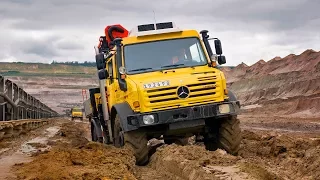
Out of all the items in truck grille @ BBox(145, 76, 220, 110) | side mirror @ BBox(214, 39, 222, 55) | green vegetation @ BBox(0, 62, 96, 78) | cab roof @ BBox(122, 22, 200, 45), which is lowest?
truck grille @ BBox(145, 76, 220, 110)

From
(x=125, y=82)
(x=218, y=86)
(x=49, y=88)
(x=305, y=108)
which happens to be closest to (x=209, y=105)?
(x=218, y=86)

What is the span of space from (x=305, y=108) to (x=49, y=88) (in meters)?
114

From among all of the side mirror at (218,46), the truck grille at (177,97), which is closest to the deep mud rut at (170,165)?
the truck grille at (177,97)

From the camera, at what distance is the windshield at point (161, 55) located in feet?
35.5

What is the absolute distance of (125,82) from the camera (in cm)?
1053

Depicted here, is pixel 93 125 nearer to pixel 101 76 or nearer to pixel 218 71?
pixel 101 76

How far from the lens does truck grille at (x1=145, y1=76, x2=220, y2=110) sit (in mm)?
9961

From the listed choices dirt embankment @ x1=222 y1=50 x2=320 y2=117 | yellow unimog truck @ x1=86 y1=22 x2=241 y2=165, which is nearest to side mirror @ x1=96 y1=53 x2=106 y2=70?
yellow unimog truck @ x1=86 y1=22 x2=241 y2=165

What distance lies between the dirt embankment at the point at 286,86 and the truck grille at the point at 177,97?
25.6 m

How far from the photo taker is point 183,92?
9.98 m

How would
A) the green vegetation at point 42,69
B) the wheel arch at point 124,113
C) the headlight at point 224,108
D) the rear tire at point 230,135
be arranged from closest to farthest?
1. the wheel arch at point 124,113
2. the headlight at point 224,108
3. the rear tire at point 230,135
4. the green vegetation at point 42,69

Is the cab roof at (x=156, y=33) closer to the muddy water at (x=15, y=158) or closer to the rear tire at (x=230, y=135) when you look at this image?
the rear tire at (x=230, y=135)

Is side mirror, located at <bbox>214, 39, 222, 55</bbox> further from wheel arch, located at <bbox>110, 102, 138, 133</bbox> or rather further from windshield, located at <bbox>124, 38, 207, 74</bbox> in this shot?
wheel arch, located at <bbox>110, 102, 138, 133</bbox>

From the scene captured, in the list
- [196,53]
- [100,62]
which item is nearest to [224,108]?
[196,53]
